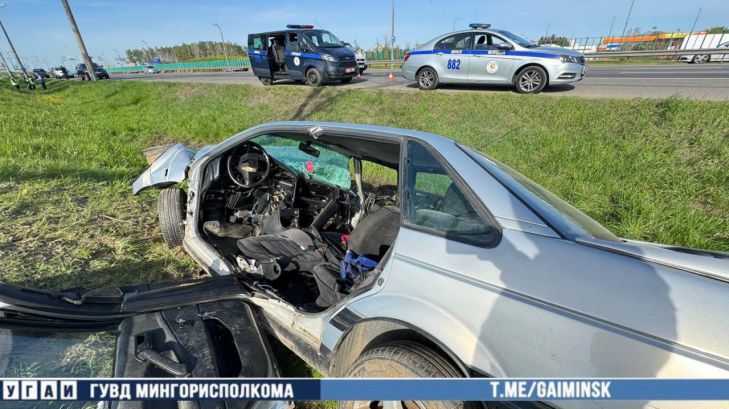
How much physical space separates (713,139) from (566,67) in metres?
3.17

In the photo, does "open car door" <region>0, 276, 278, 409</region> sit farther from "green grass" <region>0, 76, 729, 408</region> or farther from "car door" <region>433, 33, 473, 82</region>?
"car door" <region>433, 33, 473, 82</region>

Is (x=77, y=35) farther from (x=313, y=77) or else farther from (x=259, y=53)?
(x=313, y=77)

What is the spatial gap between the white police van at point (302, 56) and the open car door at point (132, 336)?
10138mm

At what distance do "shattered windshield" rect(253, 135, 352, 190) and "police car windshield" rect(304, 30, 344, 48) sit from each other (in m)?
9.38

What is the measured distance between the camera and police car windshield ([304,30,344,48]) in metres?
11.5

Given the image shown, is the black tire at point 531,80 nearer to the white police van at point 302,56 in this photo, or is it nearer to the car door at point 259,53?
the white police van at point 302,56

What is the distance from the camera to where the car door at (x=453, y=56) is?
8.18 meters

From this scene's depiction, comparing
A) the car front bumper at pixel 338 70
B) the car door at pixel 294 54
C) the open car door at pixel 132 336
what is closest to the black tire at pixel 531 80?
the car front bumper at pixel 338 70

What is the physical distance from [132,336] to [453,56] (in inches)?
346

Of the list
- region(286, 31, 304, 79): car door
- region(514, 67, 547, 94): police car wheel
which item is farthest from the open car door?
region(286, 31, 304, 79): car door

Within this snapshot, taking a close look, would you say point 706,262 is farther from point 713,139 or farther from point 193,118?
point 193,118

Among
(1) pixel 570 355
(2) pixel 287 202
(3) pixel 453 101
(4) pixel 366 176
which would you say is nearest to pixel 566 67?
(3) pixel 453 101

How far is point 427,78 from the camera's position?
918 cm

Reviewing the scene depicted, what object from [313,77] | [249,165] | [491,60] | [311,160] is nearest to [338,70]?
[313,77]
